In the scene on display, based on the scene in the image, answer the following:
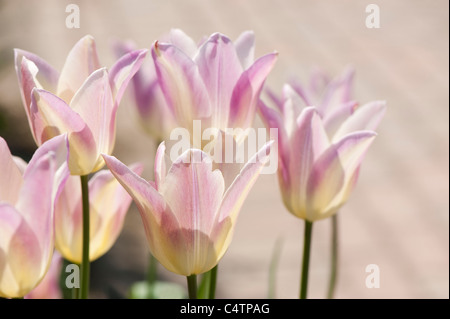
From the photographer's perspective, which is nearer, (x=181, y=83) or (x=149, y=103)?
(x=181, y=83)

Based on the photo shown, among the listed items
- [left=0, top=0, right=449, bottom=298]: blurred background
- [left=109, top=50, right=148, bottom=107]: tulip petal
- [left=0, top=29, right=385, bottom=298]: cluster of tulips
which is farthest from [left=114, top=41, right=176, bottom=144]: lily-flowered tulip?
[left=109, top=50, right=148, bottom=107]: tulip petal

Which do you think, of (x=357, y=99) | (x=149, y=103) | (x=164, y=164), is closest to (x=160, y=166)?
(x=164, y=164)

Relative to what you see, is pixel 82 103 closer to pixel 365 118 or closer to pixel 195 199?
pixel 195 199

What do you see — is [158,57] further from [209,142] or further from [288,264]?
[288,264]

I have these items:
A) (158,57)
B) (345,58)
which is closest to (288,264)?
(345,58)

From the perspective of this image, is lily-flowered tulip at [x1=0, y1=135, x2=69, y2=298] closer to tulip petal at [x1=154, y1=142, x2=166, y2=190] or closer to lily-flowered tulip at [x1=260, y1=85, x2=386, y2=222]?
tulip petal at [x1=154, y1=142, x2=166, y2=190]

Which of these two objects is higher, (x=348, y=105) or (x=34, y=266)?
(x=348, y=105)

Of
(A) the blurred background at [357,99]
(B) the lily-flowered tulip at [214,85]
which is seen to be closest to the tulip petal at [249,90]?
(B) the lily-flowered tulip at [214,85]
